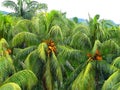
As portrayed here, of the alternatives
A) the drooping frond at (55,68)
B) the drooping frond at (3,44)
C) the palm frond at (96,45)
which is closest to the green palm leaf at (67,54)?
the drooping frond at (55,68)

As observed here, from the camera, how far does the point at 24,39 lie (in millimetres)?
28484

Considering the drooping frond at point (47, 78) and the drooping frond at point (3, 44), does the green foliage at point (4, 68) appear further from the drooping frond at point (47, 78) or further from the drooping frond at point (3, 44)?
the drooping frond at point (47, 78)

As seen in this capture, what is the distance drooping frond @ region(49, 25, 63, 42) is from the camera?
27.7 meters

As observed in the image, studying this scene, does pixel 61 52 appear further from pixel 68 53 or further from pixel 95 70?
pixel 95 70

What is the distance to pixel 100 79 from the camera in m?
27.9

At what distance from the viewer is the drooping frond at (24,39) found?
2799 centimetres

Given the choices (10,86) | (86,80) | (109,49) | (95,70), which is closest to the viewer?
(10,86)

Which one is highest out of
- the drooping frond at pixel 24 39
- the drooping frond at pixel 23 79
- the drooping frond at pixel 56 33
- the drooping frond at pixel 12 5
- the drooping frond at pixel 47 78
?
the drooping frond at pixel 56 33

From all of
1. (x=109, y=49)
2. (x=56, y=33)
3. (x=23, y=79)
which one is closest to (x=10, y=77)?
(x=23, y=79)

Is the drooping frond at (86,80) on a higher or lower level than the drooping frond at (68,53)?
lower

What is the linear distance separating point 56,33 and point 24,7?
758 inches

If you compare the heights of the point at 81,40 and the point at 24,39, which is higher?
the point at 81,40

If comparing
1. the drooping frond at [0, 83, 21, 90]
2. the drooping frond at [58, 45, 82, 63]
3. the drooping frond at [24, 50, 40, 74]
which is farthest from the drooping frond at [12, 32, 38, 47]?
the drooping frond at [0, 83, 21, 90]

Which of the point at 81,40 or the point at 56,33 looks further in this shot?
the point at 81,40
